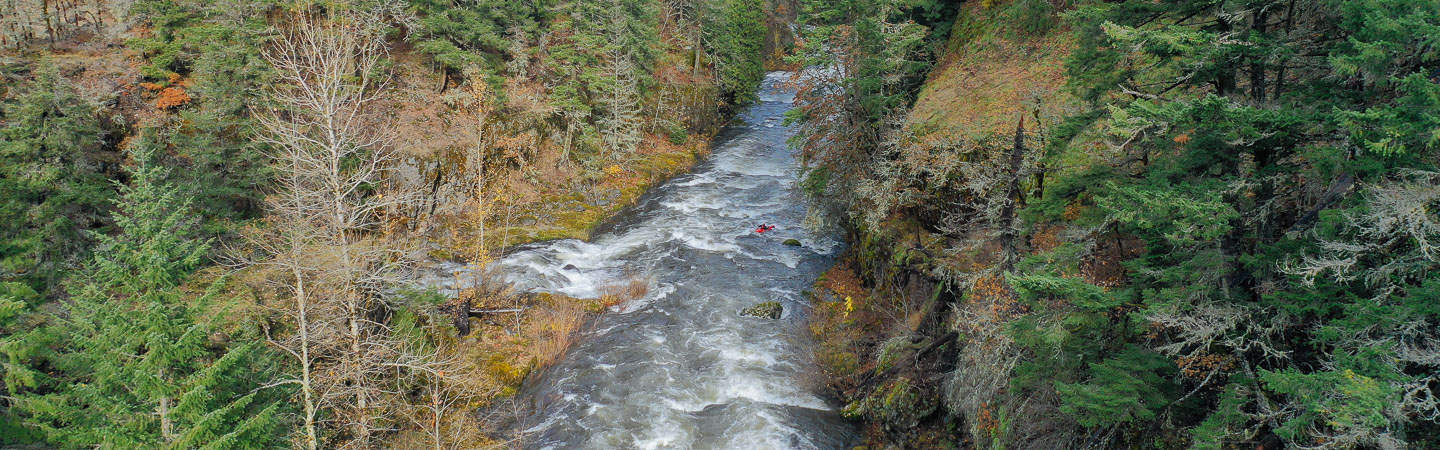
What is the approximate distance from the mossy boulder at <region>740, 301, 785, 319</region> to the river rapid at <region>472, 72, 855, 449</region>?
27 centimetres

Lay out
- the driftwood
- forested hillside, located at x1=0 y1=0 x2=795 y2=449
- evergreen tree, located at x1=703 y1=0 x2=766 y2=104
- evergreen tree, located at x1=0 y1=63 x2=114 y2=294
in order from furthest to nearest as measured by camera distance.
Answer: evergreen tree, located at x1=703 y1=0 x2=766 y2=104
the driftwood
evergreen tree, located at x1=0 y1=63 x2=114 y2=294
forested hillside, located at x1=0 y1=0 x2=795 y2=449

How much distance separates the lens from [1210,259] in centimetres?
779

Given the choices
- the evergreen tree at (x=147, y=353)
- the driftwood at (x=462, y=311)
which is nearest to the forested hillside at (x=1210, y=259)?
the driftwood at (x=462, y=311)

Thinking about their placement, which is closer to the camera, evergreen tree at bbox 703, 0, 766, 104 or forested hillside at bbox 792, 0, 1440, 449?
forested hillside at bbox 792, 0, 1440, 449

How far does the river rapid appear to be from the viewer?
15375 millimetres

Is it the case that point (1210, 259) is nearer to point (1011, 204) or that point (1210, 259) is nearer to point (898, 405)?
point (1011, 204)

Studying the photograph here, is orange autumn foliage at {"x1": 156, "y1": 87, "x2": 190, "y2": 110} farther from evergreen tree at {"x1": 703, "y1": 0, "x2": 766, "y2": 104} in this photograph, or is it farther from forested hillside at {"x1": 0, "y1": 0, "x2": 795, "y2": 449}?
evergreen tree at {"x1": 703, "y1": 0, "x2": 766, "y2": 104}

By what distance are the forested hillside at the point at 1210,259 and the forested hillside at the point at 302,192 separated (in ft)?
35.1

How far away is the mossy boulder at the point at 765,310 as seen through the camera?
20484 mm

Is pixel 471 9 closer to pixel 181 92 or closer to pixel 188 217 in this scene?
pixel 181 92

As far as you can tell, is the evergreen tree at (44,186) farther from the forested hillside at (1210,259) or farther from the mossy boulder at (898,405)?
the forested hillside at (1210,259)

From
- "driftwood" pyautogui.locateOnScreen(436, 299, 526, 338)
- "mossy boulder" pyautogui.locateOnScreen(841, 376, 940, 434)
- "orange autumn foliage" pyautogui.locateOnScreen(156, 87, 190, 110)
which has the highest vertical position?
"orange autumn foliage" pyautogui.locateOnScreen(156, 87, 190, 110)

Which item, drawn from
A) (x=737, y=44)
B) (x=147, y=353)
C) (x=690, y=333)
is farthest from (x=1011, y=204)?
(x=737, y=44)

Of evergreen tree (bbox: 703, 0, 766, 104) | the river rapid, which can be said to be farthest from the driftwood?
evergreen tree (bbox: 703, 0, 766, 104)
